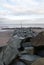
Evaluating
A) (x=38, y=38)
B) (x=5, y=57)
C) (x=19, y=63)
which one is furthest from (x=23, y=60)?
(x=38, y=38)

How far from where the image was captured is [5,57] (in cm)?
455

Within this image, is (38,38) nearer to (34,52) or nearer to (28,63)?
(34,52)

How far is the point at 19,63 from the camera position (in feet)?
15.4

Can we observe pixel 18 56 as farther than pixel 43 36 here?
No

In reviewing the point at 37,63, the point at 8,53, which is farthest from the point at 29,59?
the point at 37,63

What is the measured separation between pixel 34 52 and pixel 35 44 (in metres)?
0.29

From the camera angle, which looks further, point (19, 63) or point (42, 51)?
point (42, 51)

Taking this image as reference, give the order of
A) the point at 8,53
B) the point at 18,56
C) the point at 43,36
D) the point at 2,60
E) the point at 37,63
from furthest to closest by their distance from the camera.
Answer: the point at 43,36 → the point at 18,56 → the point at 8,53 → the point at 2,60 → the point at 37,63

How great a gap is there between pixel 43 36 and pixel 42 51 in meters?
0.48

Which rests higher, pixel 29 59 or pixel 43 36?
pixel 43 36

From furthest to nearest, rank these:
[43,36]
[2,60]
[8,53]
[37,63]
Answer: [43,36] → [8,53] → [2,60] → [37,63]

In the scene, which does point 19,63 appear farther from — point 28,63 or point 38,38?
point 38,38

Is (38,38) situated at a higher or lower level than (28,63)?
higher

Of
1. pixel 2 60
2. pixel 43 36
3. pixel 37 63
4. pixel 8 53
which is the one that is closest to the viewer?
pixel 37 63
